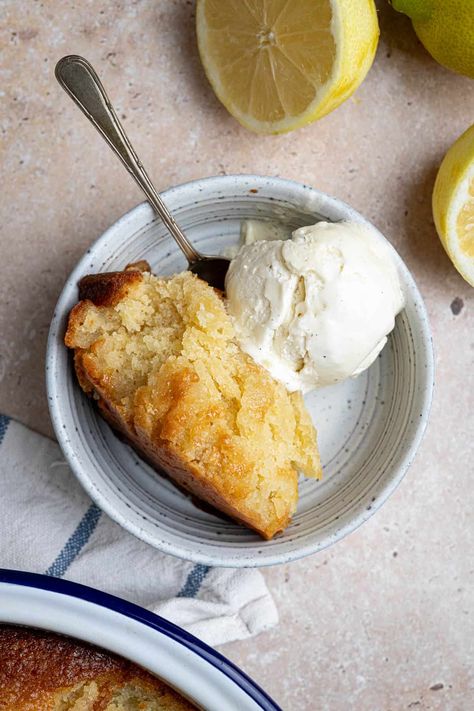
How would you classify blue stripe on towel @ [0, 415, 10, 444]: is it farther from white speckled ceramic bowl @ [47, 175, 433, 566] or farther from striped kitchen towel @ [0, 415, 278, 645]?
white speckled ceramic bowl @ [47, 175, 433, 566]

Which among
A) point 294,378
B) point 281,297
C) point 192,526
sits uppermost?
point 281,297

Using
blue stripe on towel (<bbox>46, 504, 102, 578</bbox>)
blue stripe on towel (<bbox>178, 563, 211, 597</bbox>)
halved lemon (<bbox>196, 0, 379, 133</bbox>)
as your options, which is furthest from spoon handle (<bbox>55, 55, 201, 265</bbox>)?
blue stripe on towel (<bbox>178, 563, 211, 597</bbox>)

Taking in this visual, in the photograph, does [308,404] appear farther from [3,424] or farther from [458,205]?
[3,424]

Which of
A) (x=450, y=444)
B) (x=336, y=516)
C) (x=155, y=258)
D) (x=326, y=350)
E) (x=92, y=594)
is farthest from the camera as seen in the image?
(x=450, y=444)

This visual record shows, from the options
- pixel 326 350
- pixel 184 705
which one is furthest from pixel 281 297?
pixel 184 705

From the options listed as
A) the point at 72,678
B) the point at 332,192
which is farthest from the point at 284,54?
the point at 72,678

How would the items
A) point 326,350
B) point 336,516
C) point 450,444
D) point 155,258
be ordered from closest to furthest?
point 326,350, point 336,516, point 155,258, point 450,444

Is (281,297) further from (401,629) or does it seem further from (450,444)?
(401,629)
